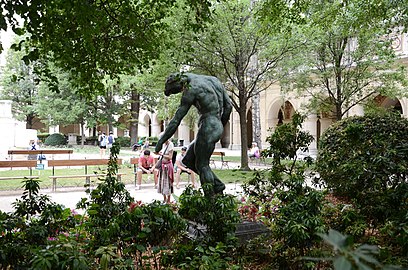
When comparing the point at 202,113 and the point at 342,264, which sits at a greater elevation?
the point at 202,113

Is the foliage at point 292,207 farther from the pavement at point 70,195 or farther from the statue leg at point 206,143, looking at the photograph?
the pavement at point 70,195

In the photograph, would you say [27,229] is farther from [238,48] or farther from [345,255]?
[238,48]

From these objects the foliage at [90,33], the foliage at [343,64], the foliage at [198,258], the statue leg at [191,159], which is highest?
the foliage at [343,64]

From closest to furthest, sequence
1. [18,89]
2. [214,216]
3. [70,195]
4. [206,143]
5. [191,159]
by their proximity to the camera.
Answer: [214,216] → [206,143] → [191,159] → [70,195] → [18,89]

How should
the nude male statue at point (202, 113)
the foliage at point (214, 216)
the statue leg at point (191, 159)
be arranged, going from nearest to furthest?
the foliage at point (214, 216) < the nude male statue at point (202, 113) < the statue leg at point (191, 159)

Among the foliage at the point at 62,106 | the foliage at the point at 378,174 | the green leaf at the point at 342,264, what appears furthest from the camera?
the foliage at the point at 62,106

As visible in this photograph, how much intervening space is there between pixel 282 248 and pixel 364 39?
1427 cm

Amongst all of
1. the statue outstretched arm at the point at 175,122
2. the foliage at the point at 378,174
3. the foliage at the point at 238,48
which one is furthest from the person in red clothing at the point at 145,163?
the foliage at the point at 378,174

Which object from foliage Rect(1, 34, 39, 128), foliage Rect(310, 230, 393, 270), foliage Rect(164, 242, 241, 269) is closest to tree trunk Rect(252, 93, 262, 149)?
foliage Rect(164, 242, 241, 269)

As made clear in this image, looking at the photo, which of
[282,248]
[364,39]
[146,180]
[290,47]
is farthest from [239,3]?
[282,248]

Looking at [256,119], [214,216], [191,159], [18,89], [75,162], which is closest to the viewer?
[214,216]

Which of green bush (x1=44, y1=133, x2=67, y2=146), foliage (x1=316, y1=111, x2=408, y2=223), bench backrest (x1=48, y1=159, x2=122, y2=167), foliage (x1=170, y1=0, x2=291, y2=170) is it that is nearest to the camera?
foliage (x1=316, y1=111, x2=408, y2=223)

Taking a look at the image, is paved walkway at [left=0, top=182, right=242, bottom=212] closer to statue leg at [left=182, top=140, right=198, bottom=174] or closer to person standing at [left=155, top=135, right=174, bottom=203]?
person standing at [left=155, top=135, right=174, bottom=203]

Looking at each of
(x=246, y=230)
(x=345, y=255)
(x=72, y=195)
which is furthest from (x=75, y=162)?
(x=345, y=255)
